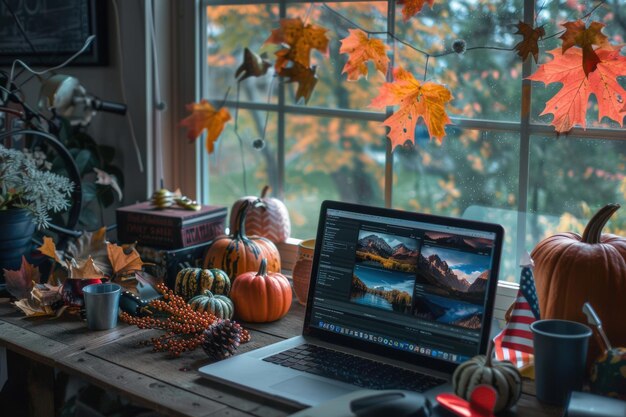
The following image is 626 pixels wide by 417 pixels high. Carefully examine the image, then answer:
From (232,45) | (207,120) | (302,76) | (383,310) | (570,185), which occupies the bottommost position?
(383,310)

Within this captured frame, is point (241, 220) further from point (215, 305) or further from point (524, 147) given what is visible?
Result: point (524, 147)

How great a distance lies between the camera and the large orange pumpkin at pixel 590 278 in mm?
1399

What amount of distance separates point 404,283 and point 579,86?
0.52m

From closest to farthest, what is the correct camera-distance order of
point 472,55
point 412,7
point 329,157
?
point 412,7
point 472,55
point 329,157

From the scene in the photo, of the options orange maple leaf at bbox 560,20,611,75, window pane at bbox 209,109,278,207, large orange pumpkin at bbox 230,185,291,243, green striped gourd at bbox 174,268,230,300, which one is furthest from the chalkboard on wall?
orange maple leaf at bbox 560,20,611,75

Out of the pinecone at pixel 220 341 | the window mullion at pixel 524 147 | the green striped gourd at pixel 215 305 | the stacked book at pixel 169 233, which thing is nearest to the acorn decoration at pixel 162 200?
the stacked book at pixel 169 233

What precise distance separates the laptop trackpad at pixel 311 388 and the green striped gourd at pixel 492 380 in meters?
0.18

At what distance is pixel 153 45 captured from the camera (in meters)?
2.16

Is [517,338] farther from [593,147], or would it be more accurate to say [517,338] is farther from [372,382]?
[593,147]

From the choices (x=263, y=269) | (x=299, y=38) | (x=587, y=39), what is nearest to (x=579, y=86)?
(x=587, y=39)

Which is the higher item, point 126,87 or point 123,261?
point 126,87

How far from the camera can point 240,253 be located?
1.83 meters

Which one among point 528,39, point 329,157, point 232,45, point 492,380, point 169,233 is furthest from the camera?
point 329,157

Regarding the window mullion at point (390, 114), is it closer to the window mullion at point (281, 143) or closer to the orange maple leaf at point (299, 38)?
the orange maple leaf at point (299, 38)
